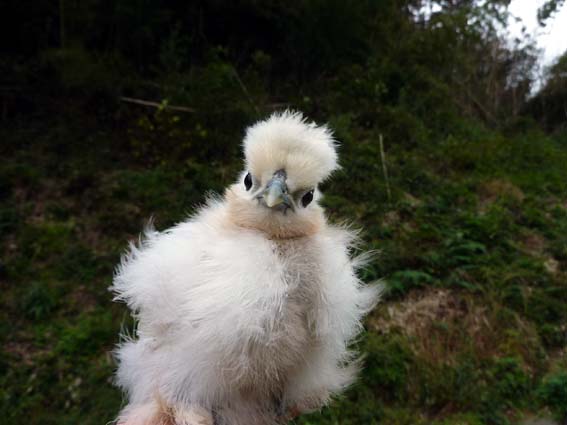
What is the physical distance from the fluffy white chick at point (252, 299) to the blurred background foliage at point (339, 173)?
151cm

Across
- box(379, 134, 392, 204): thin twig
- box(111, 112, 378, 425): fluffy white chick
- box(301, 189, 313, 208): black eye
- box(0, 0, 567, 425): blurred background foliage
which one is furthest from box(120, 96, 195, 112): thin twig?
box(301, 189, 313, 208): black eye

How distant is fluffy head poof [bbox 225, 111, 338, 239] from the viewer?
1.14 m

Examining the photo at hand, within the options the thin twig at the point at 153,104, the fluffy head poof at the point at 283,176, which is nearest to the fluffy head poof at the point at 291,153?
the fluffy head poof at the point at 283,176

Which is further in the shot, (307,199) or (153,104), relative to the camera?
(153,104)

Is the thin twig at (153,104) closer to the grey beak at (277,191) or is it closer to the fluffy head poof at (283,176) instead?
the fluffy head poof at (283,176)

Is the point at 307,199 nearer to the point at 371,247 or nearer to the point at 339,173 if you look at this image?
the point at 371,247

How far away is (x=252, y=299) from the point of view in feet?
3.30

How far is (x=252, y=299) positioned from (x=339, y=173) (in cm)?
324

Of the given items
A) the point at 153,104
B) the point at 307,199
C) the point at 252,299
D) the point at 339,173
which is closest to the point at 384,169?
the point at 339,173

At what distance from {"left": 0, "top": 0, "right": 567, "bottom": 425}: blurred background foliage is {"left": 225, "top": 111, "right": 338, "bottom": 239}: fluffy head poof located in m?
1.71

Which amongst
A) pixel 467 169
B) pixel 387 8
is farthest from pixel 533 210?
pixel 387 8

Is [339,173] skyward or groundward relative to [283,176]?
groundward

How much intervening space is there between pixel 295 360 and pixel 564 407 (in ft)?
7.81

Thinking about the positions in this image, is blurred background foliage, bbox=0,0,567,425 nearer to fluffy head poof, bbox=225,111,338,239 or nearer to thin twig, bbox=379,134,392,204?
thin twig, bbox=379,134,392,204
